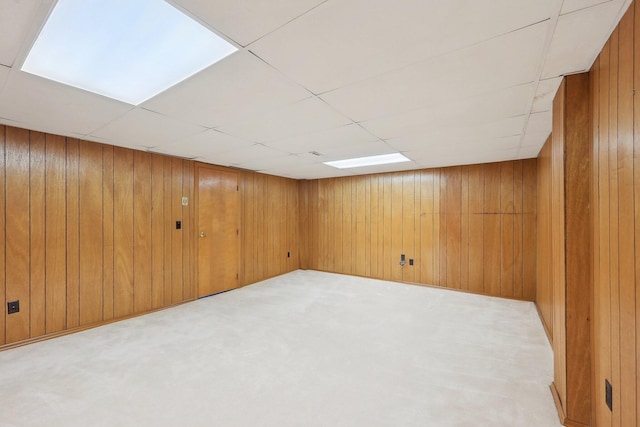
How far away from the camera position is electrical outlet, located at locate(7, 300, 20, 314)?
2.58 m

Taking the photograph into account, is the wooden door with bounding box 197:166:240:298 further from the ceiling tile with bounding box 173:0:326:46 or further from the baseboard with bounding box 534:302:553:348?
the baseboard with bounding box 534:302:553:348

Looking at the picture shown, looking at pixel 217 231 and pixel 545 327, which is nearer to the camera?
pixel 545 327

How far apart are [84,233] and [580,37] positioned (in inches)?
179

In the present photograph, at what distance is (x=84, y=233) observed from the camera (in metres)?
3.06

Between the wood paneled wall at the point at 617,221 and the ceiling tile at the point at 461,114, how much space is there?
18.5 inches

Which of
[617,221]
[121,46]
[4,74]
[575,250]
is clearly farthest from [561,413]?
[4,74]

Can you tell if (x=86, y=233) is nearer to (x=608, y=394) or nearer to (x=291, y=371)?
(x=291, y=371)

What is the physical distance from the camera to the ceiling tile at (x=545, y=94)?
1.71m

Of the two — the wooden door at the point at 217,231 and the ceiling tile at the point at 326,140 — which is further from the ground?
the ceiling tile at the point at 326,140

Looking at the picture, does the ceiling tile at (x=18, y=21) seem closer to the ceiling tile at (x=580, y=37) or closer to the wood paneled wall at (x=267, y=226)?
the ceiling tile at (x=580, y=37)

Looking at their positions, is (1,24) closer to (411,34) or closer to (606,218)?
(411,34)

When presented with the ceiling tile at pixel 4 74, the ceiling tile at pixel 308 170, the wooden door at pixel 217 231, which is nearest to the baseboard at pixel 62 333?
the wooden door at pixel 217 231

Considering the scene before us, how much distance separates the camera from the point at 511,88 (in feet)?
5.90

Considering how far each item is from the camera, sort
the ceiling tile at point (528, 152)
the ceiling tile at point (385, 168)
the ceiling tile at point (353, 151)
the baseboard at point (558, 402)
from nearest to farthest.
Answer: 1. the baseboard at point (558, 402)
2. the ceiling tile at point (353, 151)
3. the ceiling tile at point (528, 152)
4. the ceiling tile at point (385, 168)
